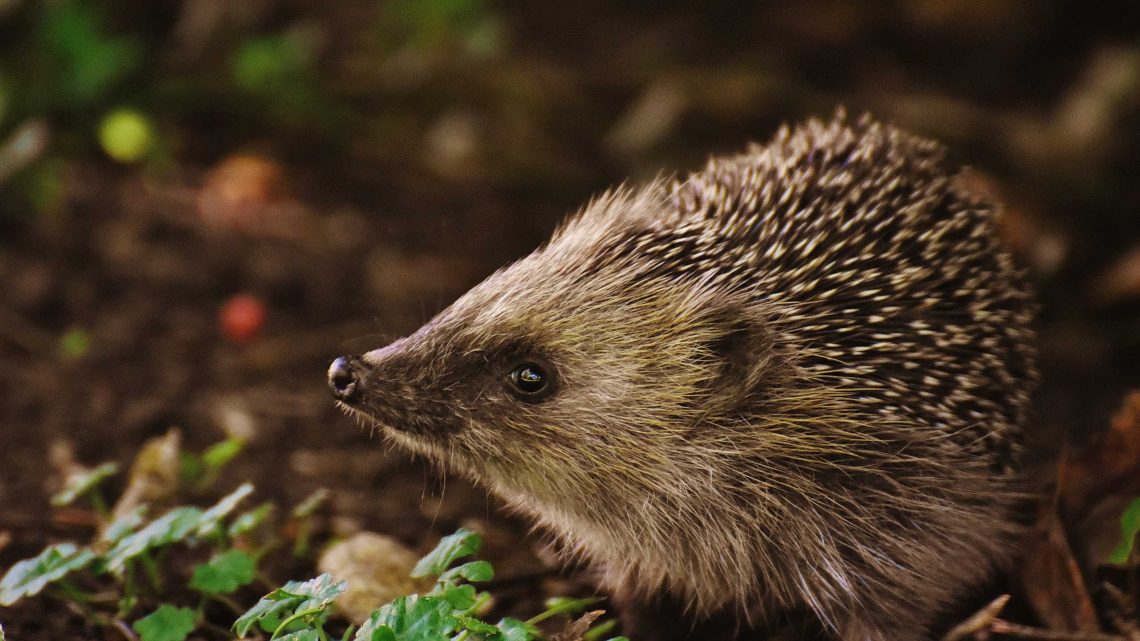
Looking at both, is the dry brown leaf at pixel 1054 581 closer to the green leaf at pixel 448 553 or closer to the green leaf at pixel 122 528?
the green leaf at pixel 448 553

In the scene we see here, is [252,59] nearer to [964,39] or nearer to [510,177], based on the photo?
[510,177]

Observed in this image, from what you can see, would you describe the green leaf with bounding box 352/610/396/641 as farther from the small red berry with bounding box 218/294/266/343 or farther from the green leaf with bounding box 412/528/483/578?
the small red berry with bounding box 218/294/266/343

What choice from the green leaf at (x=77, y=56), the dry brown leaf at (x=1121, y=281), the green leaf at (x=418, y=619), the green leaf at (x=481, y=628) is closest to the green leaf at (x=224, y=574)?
the green leaf at (x=418, y=619)

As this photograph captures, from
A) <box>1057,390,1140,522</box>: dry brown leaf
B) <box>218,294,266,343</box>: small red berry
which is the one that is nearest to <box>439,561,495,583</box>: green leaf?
<box>1057,390,1140,522</box>: dry brown leaf

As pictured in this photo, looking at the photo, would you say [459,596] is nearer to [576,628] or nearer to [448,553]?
[448,553]

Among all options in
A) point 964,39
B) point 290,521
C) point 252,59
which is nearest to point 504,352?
point 290,521

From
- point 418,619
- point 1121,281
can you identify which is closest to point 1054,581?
point 418,619
